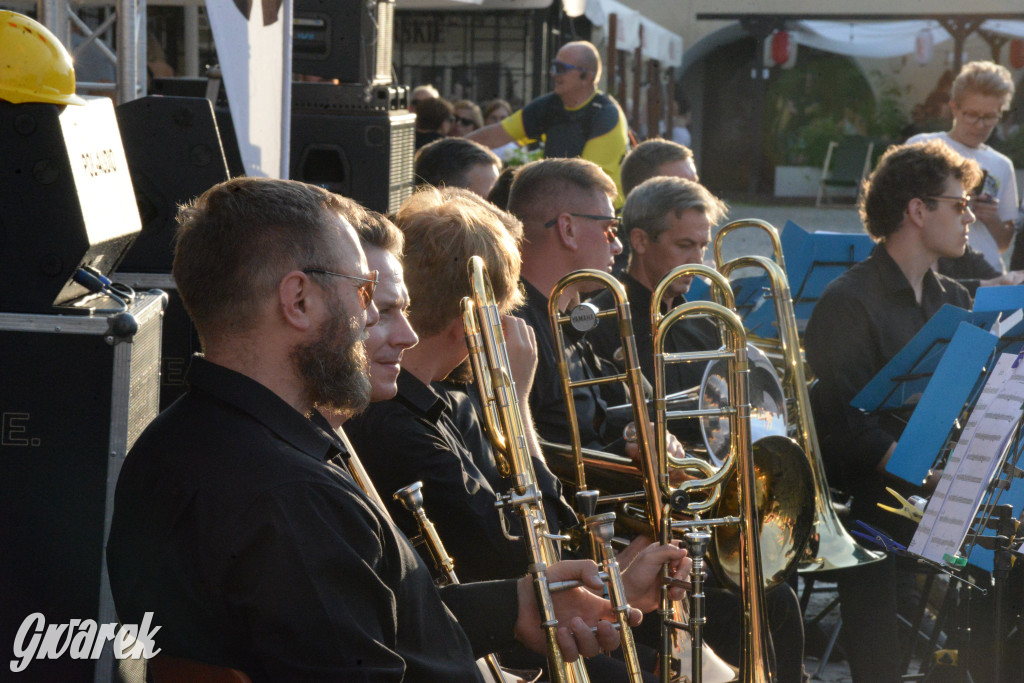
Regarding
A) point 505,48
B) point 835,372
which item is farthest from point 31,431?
point 505,48

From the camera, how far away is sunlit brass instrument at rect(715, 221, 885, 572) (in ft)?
10.2

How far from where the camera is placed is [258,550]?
141cm

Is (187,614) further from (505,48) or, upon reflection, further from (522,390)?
(505,48)

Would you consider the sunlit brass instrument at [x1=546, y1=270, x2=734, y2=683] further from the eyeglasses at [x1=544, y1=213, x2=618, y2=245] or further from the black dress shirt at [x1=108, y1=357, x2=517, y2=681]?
the black dress shirt at [x1=108, y1=357, x2=517, y2=681]

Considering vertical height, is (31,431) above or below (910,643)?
above

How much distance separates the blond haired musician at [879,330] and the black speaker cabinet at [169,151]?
209 centimetres

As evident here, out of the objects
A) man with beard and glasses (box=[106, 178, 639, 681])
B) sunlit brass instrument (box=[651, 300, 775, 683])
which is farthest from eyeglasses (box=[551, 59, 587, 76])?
man with beard and glasses (box=[106, 178, 639, 681])

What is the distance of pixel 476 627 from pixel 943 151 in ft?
9.30

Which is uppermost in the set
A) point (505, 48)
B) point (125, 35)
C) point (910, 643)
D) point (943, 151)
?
point (505, 48)

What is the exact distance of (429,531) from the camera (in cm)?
198

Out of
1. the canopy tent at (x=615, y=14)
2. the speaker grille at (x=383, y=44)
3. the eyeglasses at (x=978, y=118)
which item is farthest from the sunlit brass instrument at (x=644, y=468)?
the canopy tent at (x=615, y=14)

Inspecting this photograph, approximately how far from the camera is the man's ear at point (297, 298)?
158cm

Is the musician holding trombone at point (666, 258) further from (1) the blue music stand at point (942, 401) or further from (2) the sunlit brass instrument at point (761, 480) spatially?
(1) the blue music stand at point (942, 401)

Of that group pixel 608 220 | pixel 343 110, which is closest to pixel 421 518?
pixel 608 220
